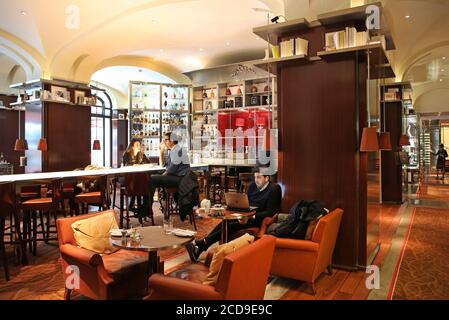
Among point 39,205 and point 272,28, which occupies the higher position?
point 272,28

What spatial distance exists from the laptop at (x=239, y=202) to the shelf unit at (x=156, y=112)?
666 centimetres

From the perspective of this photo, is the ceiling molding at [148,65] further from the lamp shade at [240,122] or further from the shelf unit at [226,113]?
the lamp shade at [240,122]

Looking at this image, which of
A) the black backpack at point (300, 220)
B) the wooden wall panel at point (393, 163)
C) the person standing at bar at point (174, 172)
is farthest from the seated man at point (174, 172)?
the wooden wall panel at point (393, 163)

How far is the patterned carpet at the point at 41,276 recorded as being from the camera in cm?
350

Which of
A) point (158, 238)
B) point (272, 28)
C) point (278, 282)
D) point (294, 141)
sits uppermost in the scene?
point (272, 28)

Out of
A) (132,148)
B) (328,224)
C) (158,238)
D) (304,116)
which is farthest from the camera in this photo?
(132,148)

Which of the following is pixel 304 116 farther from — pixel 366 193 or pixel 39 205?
pixel 39 205

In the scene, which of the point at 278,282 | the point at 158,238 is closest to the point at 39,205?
the point at 158,238

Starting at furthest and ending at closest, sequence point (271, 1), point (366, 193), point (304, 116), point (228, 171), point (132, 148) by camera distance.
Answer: point (228, 171)
point (132, 148)
point (271, 1)
point (304, 116)
point (366, 193)

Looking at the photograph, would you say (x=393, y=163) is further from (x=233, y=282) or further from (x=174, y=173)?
(x=233, y=282)

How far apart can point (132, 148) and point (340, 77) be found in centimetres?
531

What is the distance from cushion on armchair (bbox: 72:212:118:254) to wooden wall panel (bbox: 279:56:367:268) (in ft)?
7.99

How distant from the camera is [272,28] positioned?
4738mm

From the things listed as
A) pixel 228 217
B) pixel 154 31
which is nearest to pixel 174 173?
pixel 228 217
